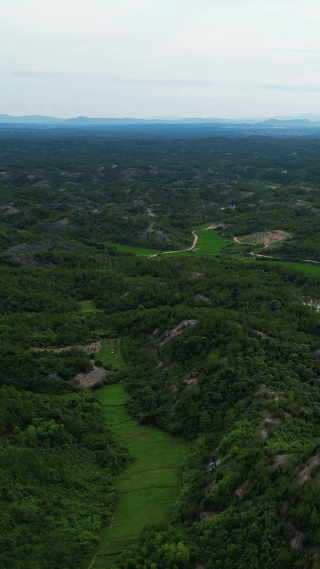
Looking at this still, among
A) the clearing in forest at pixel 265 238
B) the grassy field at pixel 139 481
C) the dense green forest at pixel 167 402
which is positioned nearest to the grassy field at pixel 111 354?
the dense green forest at pixel 167 402

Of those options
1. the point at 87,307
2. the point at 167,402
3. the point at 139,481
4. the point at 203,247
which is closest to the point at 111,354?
the point at 167,402

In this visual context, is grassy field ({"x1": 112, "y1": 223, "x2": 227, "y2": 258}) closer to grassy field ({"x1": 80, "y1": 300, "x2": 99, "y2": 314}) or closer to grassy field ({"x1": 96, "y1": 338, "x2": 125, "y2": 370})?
grassy field ({"x1": 80, "y1": 300, "x2": 99, "y2": 314})

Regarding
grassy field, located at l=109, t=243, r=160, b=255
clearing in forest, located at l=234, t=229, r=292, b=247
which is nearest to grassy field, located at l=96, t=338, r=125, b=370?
grassy field, located at l=109, t=243, r=160, b=255

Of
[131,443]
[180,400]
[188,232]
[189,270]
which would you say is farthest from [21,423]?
[188,232]

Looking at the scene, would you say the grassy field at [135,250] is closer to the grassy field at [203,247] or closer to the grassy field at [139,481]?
the grassy field at [203,247]

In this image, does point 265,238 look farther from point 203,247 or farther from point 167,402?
point 167,402

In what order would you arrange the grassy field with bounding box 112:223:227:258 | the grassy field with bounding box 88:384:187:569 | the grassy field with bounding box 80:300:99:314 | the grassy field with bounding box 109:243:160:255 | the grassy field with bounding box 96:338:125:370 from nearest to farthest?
the grassy field with bounding box 88:384:187:569 → the grassy field with bounding box 96:338:125:370 → the grassy field with bounding box 80:300:99:314 → the grassy field with bounding box 112:223:227:258 → the grassy field with bounding box 109:243:160:255
